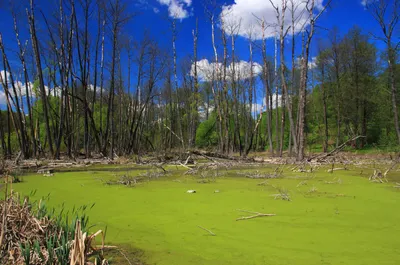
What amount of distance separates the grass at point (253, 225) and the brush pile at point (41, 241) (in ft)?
1.41

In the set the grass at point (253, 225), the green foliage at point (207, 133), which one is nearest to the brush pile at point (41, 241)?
the grass at point (253, 225)

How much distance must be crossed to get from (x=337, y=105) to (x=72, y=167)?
18464mm

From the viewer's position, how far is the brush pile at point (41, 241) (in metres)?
1.40

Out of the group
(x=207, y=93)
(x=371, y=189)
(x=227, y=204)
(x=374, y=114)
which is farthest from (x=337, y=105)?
(x=227, y=204)

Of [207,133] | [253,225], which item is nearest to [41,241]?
[253,225]

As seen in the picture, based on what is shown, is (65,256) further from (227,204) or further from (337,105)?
(337,105)

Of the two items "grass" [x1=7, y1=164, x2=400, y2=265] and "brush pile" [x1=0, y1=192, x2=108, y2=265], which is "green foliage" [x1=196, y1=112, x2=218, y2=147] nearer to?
"grass" [x1=7, y1=164, x2=400, y2=265]

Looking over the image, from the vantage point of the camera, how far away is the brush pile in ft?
4.58

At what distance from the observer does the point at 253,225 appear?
245 centimetres

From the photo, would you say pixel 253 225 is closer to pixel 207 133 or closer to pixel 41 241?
pixel 41 241

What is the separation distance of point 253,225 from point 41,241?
1.59 metres

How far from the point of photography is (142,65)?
17250 millimetres

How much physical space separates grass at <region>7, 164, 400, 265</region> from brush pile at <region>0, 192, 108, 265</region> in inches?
16.9

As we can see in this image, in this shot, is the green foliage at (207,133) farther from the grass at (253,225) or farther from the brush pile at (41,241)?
the brush pile at (41,241)
